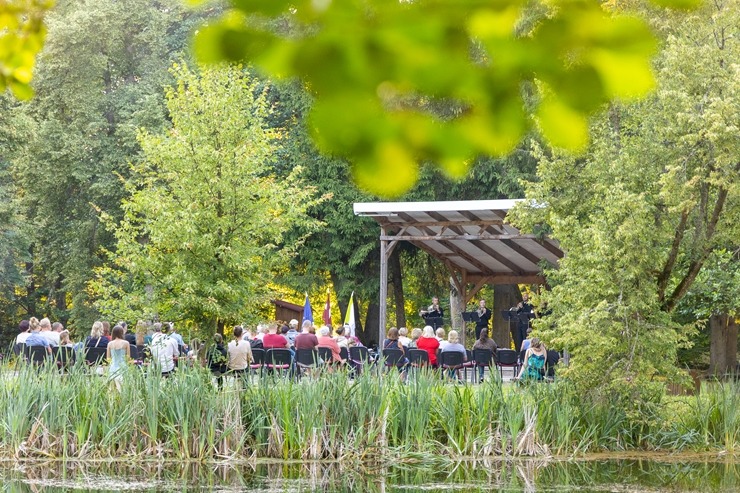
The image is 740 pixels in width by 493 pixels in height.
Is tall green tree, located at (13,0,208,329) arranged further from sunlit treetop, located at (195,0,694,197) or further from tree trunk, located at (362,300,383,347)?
sunlit treetop, located at (195,0,694,197)

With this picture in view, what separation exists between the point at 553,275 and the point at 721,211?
2.31m

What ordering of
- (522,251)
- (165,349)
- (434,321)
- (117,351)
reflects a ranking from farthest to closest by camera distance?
(522,251), (434,321), (165,349), (117,351)

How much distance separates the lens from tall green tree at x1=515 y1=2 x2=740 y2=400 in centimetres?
1289

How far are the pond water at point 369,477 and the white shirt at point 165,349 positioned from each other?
2.75 m

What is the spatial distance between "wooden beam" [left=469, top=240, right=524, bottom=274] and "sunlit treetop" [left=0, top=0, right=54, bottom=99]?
20870 mm

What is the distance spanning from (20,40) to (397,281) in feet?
96.7

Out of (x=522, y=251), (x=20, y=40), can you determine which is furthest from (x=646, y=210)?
(x=20, y=40)

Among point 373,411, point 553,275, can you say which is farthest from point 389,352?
point 373,411

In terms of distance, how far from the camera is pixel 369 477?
11.2m

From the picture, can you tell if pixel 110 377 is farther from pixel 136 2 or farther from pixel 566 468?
pixel 136 2

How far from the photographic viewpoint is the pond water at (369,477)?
10703 mm

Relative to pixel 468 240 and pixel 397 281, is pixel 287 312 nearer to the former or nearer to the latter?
pixel 397 281

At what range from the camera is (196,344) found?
17.8 metres

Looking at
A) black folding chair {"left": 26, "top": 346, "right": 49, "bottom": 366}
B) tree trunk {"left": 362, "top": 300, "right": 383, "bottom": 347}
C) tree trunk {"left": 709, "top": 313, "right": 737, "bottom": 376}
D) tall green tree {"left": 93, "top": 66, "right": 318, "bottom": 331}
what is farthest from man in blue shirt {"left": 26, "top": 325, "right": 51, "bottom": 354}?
tree trunk {"left": 362, "top": 300, "right": 383, "bottom": 347}
